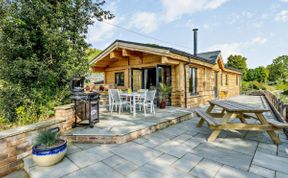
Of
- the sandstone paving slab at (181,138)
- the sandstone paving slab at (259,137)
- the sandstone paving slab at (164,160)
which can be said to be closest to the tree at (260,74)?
the sandstone paving slab at (259,137)

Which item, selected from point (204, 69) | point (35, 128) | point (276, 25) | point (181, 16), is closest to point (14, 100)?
point (35, 128)

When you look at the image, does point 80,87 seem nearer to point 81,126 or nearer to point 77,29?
point 81,126

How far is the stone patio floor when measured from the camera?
79.2 inches

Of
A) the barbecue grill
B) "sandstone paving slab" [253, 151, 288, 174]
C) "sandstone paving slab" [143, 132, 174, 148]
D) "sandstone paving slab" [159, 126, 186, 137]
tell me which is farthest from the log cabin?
"sandstone paving slab" [253, 151, 288, 174]

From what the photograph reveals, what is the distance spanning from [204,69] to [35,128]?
825cm

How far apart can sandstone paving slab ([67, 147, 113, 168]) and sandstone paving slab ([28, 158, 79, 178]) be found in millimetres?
110

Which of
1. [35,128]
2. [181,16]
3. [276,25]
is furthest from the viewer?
[181,16]

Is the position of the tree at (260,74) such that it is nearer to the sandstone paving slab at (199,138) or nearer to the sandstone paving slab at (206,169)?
the sandstone paving slab at (199,138)

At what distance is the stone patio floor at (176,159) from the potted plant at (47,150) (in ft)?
0.31

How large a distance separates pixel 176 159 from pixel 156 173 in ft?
1.67

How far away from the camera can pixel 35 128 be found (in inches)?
105

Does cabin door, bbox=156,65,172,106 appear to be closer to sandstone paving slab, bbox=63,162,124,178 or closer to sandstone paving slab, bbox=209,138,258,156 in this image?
sandstone paving slab, bbox=209,138,258,156

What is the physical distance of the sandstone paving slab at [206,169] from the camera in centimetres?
197

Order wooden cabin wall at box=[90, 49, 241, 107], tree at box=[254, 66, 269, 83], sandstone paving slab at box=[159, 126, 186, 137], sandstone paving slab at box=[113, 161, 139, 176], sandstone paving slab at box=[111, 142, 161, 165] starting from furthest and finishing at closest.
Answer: tree at box=[254, 66, 269, 83]
wooden cabin wall at box=[90, 49, 241, 107]
sandstone paving slab at box=[159, 126, 186, 137]
sandstone paving slab at box=[111, 142, 161, 165]
sandstone paving slab at box=[113, 161, 139, 176]
